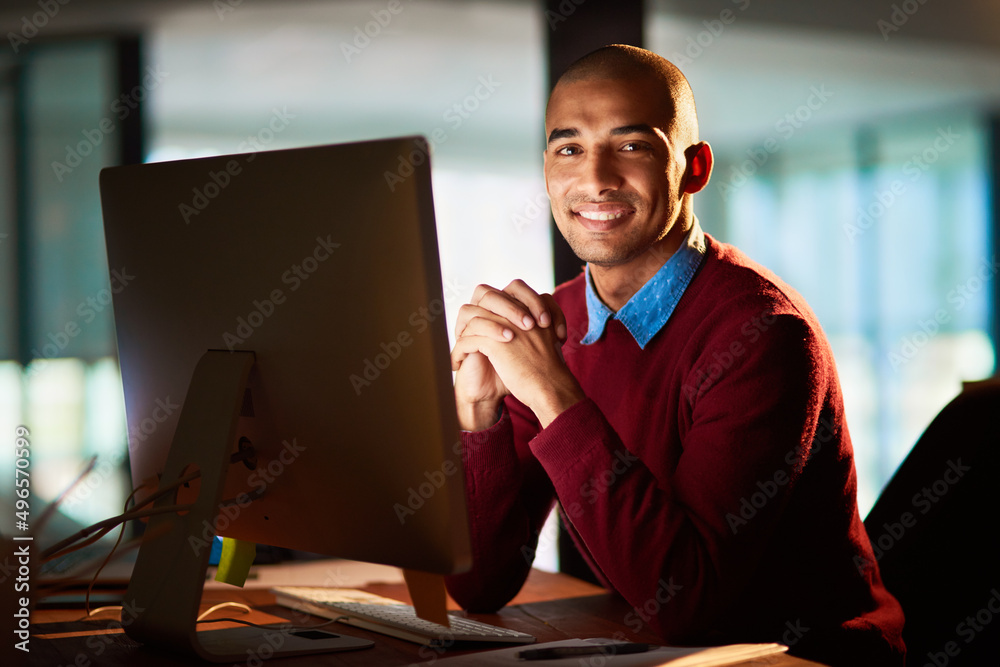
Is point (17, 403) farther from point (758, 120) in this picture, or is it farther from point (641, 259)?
point (758, 120)

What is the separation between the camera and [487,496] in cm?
122

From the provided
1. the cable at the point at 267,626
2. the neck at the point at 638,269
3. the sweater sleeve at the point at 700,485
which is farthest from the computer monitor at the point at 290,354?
the neck at the point at 638,269

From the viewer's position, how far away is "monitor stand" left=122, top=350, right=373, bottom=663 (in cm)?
83

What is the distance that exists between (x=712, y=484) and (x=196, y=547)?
601 millimetres

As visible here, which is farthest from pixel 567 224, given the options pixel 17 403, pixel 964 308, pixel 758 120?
pixel 758 120

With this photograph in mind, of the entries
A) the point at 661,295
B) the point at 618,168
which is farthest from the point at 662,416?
the point at 618,168

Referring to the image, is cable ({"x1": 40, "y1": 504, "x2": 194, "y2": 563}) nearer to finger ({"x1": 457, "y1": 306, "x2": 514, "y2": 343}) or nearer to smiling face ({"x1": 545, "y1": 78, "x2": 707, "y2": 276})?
finger ({"x1": 457, "y1": 306, "x2": 514, "y2": 343})

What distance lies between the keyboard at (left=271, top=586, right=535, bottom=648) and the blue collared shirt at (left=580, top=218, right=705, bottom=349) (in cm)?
52

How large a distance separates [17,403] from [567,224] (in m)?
3.06

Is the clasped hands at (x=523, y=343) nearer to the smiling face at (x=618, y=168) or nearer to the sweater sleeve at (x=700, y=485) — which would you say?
the sweater sleeve at (x=700, y=485)

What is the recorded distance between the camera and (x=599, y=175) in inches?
51.0

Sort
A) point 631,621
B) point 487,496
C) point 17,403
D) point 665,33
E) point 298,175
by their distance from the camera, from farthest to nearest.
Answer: point 665,33 → point 17,403 → point 487,496 → point 631,621 → point 298,175

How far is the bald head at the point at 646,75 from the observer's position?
131cm

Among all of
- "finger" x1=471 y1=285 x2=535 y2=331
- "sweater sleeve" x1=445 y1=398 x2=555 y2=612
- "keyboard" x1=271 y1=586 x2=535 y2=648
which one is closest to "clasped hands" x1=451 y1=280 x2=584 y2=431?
"finger" x1=471 y1=285 x2=535 y2=331
